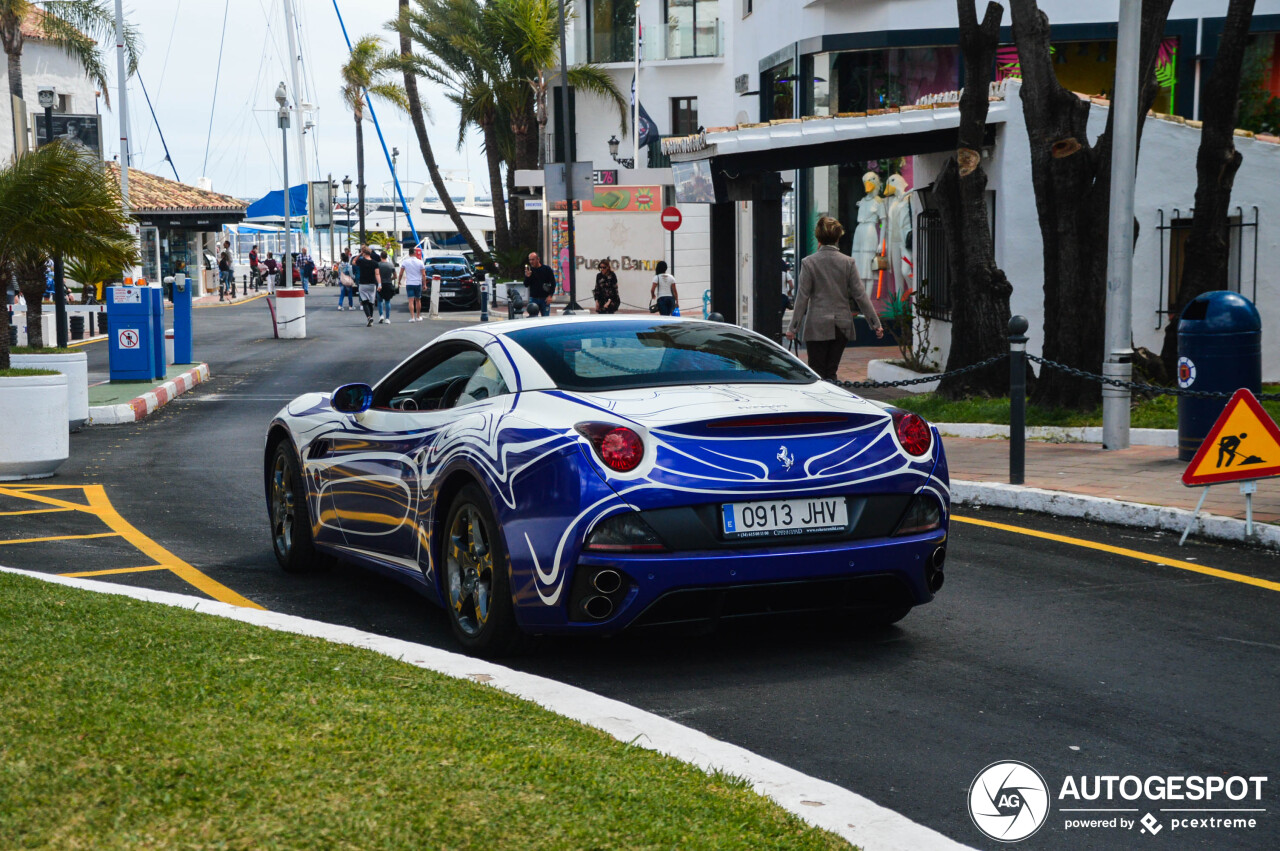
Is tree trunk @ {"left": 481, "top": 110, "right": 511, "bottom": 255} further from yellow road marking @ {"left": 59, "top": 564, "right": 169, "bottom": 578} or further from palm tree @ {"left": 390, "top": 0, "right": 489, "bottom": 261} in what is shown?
yellow road marking @ {"left": 59, "top": 564, "right": 169, "bottom": 578}

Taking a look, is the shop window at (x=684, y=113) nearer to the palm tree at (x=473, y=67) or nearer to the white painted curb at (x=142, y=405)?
the palm tree at (x=473, y=67)

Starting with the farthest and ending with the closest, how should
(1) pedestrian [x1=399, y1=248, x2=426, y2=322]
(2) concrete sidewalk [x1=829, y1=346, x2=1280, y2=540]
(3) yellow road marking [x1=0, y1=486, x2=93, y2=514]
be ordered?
(1) pedestrian [x1=399, y1=248, x2=426, y2=322], (3) yellow road marking [x1=0, y1=486, x2=93, y2=514], (2) concrete sidewalk [x1=829, y1=346, x2=1280, y2=540]

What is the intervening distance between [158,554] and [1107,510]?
5.87m

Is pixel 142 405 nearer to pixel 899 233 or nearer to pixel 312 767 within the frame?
pixel 899 233

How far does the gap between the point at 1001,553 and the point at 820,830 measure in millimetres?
4854

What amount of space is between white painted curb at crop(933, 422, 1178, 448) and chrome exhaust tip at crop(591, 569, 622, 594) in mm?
8404

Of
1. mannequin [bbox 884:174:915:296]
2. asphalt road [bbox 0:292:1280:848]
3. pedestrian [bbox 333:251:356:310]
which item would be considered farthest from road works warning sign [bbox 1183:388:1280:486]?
pedestrian [bbox 333:251:356:310]

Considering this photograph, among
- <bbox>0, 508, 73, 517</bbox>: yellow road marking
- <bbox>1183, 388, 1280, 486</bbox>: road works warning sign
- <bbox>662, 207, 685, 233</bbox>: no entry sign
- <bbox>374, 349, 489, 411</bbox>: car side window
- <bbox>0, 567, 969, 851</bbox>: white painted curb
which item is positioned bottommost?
<bbox>0, 508, 73, 517</bbox>: yellow road marking

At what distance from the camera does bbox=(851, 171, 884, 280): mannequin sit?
25.4m

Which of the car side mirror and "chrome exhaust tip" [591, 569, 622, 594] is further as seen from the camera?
the car side mirror

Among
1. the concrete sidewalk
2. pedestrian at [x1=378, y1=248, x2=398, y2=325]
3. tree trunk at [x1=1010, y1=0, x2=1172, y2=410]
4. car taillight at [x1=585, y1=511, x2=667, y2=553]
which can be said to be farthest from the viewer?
pedestrian at [x1=378, y1=248, x2=398, y2=325]

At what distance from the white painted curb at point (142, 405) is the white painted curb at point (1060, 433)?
982 cm

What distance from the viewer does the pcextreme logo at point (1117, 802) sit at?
4.13 m

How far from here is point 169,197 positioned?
49125 mm
